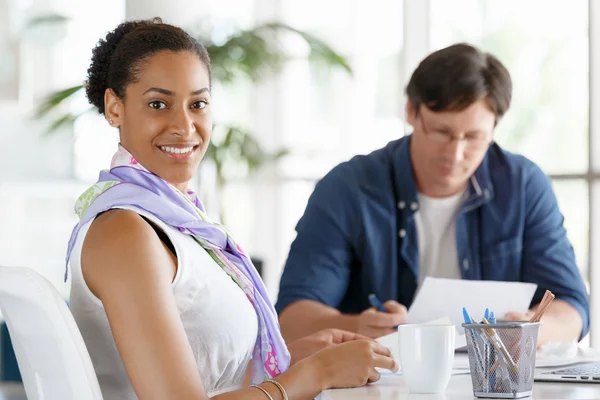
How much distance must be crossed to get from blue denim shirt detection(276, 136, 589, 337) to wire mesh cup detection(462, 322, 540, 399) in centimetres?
99

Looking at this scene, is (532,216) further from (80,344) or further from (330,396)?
(80,344)

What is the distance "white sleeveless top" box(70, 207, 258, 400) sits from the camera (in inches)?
54.1

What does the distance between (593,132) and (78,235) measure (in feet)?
12.1

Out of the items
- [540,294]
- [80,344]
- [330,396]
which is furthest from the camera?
[540,294]

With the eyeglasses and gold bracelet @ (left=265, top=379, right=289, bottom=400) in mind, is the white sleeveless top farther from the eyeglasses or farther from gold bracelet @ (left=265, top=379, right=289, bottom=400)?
the eyeglasses

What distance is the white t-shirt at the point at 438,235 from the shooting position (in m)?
2.32

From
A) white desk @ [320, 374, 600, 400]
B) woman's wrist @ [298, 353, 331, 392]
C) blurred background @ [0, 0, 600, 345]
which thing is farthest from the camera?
blurred background @ [0, 0, 600, 345]

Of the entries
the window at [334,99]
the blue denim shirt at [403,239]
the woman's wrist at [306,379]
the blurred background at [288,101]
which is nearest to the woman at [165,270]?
the woman's wrist at [306,379]

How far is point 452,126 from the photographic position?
2.28m

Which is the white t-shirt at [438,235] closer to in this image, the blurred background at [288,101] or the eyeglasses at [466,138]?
the eyeglasses at [466,138]

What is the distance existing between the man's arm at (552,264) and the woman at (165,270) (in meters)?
0.86

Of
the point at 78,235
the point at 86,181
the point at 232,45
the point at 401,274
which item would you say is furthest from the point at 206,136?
the point at 86,181

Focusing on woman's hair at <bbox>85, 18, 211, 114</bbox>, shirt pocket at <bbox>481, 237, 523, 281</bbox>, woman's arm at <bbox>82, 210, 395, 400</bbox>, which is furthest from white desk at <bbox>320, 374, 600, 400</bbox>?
shirt pocket at <bbox>481, 237, 523, 281</bbox>

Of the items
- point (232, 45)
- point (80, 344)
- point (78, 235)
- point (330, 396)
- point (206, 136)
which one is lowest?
point (330, 396)
